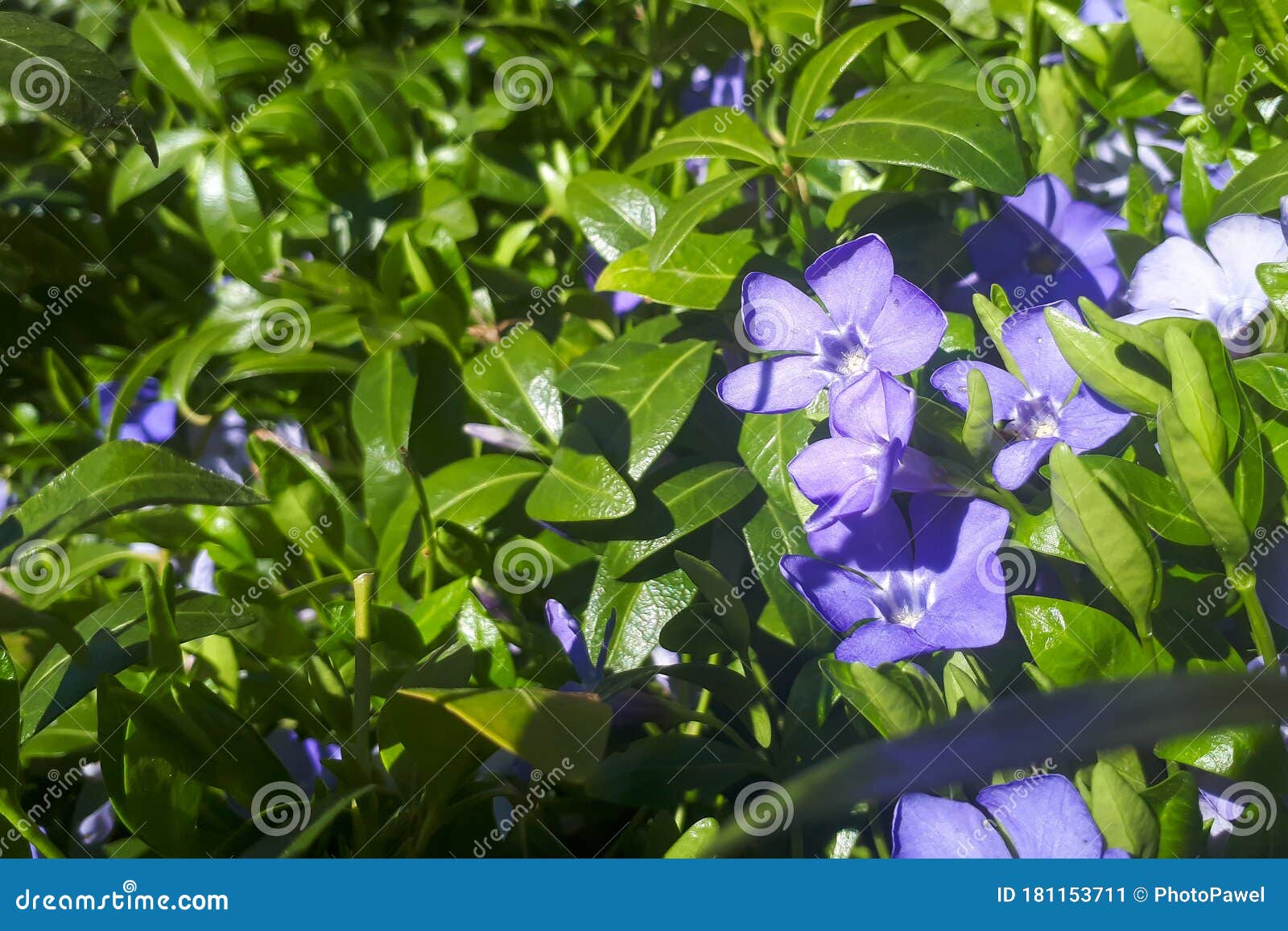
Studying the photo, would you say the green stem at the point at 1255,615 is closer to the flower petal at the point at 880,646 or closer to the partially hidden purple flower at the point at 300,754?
the flower petal at the point at 880,646

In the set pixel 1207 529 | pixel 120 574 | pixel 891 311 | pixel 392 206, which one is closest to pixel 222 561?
pixel 120 574

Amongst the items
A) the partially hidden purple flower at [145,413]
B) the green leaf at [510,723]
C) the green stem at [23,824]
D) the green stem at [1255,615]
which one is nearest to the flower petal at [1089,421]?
the green stem at [1255,615]

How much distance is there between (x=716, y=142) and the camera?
0.85 meters

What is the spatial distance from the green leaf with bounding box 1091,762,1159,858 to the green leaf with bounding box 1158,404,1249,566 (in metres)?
0.14

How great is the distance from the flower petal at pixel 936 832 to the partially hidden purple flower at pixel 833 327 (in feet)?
0.84

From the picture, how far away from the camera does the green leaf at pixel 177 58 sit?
1079 millimetres

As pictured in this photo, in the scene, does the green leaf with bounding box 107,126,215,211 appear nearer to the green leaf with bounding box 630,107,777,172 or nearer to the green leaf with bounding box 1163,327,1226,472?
the green leaf with bounding box 630,107,777,172

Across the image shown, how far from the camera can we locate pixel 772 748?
68cm

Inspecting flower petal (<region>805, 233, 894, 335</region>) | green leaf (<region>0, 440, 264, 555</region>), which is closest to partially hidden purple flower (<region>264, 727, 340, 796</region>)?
green leaf (<region>0, 440, 264, 555</region>)

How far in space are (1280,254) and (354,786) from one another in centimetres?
71

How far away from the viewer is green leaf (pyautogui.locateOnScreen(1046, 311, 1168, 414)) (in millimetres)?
589

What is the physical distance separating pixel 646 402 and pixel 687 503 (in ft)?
0.29

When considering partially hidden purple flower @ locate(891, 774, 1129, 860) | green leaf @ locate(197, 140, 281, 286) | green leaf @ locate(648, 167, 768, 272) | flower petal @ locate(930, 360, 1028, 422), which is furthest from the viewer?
green leaf @ locate(197, 140, 281, 286)

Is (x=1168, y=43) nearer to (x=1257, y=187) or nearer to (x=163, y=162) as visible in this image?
(x=1257, y=187)
